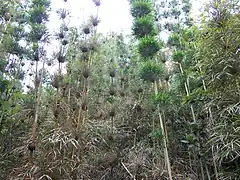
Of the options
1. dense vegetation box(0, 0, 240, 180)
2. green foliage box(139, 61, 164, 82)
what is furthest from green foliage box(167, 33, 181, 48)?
green foliage box(139, 61, 164, 82)

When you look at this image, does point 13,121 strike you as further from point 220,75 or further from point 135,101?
point 220,75

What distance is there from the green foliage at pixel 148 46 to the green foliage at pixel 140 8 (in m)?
0.54

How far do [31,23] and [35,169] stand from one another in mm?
2407

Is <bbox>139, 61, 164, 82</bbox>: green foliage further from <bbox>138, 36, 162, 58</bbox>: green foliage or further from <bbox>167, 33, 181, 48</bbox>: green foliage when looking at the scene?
<bbox>167, 33, 181, 48</bbox>: green foliage

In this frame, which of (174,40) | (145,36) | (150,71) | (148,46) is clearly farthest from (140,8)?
(150,71)

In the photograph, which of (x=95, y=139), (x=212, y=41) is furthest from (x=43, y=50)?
(x=212, y=41)

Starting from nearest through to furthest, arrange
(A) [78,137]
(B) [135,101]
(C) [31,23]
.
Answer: (A) [78,137]
(C) [31,23]
(B) [135,101]

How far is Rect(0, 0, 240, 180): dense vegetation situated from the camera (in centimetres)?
333

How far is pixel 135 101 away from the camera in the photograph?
508cm

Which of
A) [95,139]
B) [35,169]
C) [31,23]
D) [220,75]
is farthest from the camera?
[31,23]

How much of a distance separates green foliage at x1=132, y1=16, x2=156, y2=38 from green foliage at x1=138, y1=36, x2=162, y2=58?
0.23 meters

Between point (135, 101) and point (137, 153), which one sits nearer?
point (137, 153)

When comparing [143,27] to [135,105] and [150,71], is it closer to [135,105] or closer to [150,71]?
[150,71]

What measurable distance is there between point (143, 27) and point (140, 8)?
352mm
